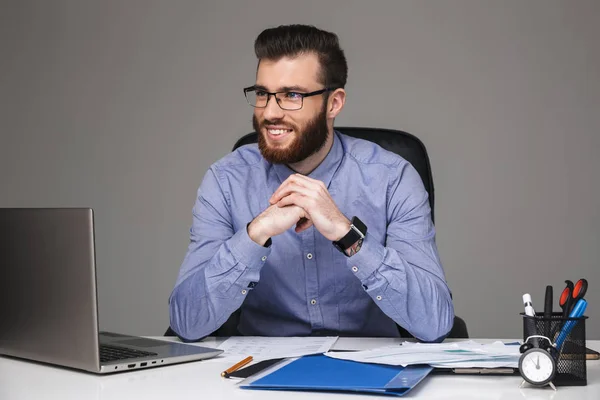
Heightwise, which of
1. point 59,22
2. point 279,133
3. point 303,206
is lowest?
point 303,206

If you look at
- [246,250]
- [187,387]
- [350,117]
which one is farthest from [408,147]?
[350,117]

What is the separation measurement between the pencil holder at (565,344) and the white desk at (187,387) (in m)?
0.02

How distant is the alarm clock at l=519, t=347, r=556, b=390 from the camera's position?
1.17 m

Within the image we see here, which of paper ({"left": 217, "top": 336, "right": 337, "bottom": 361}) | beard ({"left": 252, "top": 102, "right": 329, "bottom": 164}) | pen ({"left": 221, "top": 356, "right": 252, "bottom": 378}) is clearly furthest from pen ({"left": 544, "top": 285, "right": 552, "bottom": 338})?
beard ({"left": 252, "top": 102, "right": 329, "bottom": 164})

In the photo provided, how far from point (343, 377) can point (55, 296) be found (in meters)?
0.49

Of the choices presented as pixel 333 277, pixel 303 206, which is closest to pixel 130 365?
pixel 303 206

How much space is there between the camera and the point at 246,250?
1.72 metres

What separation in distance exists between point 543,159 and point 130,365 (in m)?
2.47

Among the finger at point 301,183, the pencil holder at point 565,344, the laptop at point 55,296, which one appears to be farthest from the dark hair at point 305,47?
the pencil holder at point 565,344

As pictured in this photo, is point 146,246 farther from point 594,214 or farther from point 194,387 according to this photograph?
point 194,387

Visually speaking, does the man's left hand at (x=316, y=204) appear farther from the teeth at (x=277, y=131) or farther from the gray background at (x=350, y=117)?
the gray background at (x=350, y=117)

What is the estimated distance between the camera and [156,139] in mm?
3697

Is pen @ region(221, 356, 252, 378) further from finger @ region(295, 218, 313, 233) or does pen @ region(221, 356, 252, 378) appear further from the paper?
finger @ region(295, 218, 313, 233)

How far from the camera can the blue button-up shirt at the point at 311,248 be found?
70.9 inches
